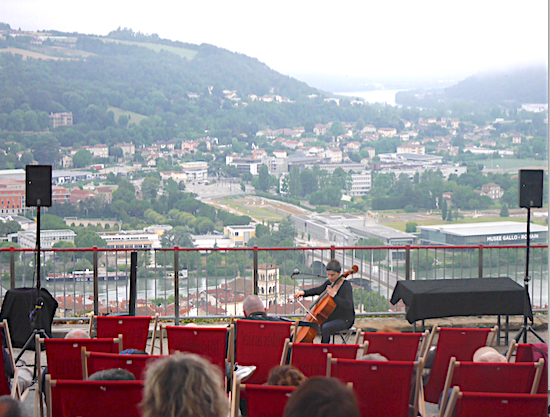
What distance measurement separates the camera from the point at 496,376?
92.3 inches

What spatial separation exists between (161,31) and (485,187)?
745 inches

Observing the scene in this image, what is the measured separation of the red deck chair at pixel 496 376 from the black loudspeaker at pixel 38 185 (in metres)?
3.49

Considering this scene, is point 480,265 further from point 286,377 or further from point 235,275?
point 286,377

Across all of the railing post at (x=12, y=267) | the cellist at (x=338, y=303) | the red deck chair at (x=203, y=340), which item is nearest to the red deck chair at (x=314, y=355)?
the red deck chair at (x=203, y=340)

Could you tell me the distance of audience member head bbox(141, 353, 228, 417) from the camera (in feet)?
5.03

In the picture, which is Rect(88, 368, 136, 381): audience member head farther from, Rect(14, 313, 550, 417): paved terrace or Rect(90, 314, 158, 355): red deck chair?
Rect(14, 313, 550, 417): paved terrace

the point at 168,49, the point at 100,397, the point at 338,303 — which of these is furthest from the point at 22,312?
the point at 168,49

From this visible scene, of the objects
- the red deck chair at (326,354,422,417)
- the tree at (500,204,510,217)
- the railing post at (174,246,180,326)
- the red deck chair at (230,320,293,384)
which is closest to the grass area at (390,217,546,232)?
the tree at (500,204,510,217)

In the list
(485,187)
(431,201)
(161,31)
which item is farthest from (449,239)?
(161,31)

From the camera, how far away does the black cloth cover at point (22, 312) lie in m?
4.30

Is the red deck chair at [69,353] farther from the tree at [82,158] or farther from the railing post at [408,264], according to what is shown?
the tree at [82,158]

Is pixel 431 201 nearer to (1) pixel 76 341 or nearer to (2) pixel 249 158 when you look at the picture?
(2) pixel 249 158

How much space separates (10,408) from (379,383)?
1451 mm

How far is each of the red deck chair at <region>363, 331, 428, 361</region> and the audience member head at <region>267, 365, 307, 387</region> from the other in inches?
36.9
